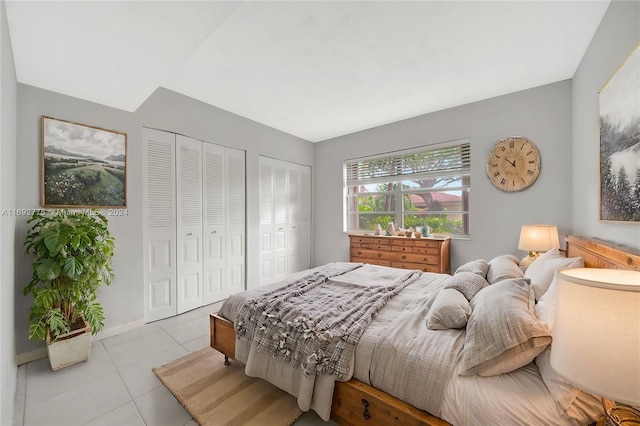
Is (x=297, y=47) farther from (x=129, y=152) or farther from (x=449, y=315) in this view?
(x=449, y=315)

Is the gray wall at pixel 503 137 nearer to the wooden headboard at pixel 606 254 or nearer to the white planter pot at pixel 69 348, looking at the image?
the wooden headboard at pixel 606 254

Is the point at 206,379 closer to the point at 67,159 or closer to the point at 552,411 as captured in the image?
the point at 552,411

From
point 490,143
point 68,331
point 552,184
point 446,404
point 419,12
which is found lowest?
point 68,331

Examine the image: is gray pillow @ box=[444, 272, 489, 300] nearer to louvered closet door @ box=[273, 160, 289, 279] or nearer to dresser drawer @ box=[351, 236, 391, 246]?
dresser drawer @ box=[351, 236, 391, 246]

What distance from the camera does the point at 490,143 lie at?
3418 mm

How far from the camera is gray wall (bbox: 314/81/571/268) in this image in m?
2.97

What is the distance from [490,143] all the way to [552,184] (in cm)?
86

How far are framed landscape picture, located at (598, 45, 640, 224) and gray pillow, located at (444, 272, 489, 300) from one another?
0.88 metres

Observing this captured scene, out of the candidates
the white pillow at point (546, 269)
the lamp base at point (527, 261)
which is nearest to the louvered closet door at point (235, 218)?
the white pillow at point (546, 269)

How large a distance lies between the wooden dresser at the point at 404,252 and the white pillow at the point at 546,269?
1.47m

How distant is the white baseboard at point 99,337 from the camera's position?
2180 millimetres

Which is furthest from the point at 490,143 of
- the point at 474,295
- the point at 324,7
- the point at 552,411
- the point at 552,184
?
the point at 552,411

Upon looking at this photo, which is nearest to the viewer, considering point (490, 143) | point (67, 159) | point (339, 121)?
point (67, 159)

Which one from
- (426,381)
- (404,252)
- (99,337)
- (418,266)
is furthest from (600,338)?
(99,337)
